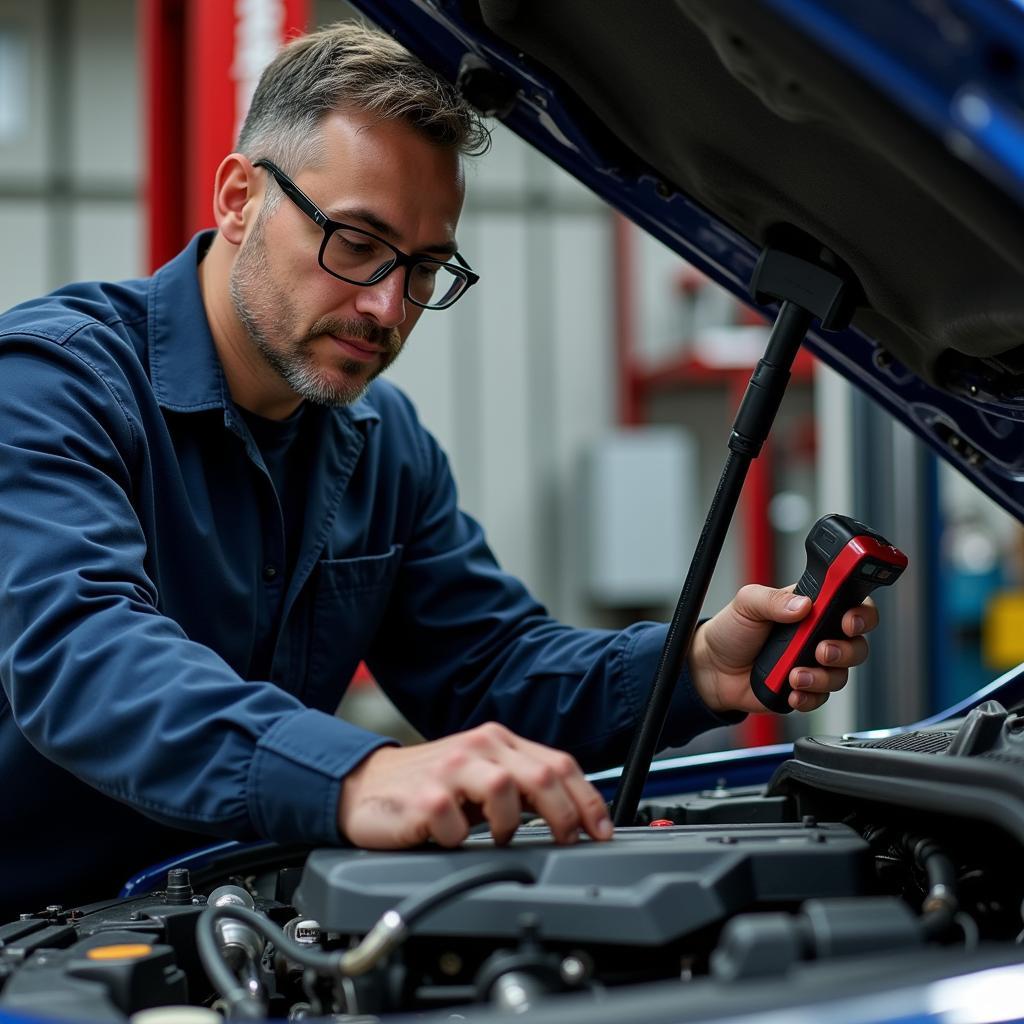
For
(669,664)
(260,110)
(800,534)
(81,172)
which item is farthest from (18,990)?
(81,172)

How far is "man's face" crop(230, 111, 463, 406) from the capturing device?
1306 mm

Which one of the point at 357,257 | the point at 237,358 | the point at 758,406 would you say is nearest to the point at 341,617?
the point at 237,358

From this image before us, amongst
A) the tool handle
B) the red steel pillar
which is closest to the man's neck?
the tool handle

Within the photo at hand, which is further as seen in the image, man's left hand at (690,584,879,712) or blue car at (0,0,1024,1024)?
man's left hand at (690,584,879,712)

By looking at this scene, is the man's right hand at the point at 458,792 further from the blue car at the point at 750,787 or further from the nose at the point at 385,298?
the nose at the point at 385,298

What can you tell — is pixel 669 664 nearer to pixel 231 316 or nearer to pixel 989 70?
pixel 231 316

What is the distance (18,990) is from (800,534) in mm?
5675

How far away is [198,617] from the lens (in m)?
1.38

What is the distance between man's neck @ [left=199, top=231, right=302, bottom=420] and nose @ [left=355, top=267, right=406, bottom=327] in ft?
0.53

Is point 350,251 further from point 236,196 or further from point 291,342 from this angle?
point 236,196

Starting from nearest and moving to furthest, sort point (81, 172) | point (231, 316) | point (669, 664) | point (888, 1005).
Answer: point (888, 1005) < point (669, 664) < point (231, 316) < point (81, 172)

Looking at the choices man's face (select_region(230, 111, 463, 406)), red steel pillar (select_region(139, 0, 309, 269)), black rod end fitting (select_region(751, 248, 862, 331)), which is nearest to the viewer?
black rod end fitting (select_region(751, 248, 862, 331))

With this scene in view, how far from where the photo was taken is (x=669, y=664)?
129cm

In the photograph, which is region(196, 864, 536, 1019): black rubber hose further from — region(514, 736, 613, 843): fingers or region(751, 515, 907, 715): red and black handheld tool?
region(751, 515, 907, 715): red and black handheld tool
